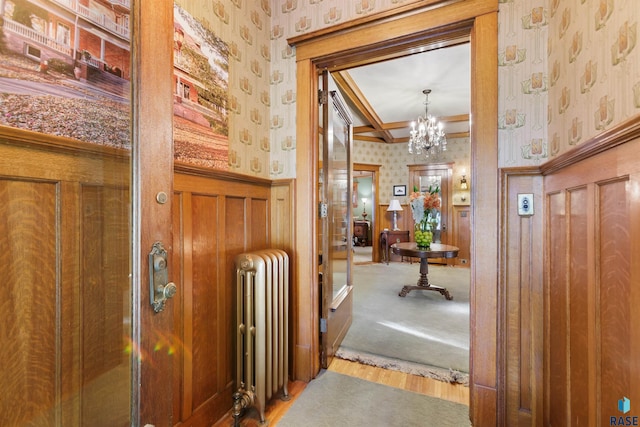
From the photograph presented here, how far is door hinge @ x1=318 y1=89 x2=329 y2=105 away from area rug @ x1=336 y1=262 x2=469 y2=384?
2.01 meters

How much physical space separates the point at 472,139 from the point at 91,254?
179cm

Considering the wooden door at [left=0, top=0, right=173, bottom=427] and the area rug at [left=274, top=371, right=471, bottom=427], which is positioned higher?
the wooden door at [left=0, top=0, right=173, bottom=427]

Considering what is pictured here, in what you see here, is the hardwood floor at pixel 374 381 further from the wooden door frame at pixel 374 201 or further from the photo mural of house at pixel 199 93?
the wooden door frame at pixel 374 201

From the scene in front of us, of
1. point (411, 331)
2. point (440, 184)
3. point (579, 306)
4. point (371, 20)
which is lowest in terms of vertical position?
point (411, 331)

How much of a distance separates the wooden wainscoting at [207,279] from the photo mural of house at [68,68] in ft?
1.33

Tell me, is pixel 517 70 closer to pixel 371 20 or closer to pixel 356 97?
pixel 371 20

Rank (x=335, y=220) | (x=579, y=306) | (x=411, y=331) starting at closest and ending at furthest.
A: (x=579, y=306), (x=335, y=220), (x=411, y=331)

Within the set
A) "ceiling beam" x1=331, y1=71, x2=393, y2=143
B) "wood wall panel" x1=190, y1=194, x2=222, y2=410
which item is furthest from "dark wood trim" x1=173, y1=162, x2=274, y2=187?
"ceiling beam" x1=331, y1=71, x2=393, y2=143

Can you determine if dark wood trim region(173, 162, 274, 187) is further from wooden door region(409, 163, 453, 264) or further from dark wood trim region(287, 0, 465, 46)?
wooden door region(409, 163, 453, 264)

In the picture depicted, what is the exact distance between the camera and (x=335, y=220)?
94.9 inches

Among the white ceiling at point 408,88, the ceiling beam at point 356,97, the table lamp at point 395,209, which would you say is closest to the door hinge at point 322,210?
the ceiling beam at point 356,97

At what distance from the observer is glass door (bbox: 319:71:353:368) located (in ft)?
6.75

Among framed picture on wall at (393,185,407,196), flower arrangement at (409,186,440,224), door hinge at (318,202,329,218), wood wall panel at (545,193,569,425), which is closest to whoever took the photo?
wood wall panel at (545,193,569,425)

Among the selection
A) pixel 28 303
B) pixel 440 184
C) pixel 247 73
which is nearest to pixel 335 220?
pixel 247 73
